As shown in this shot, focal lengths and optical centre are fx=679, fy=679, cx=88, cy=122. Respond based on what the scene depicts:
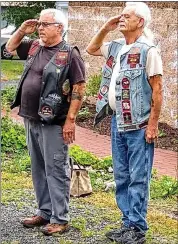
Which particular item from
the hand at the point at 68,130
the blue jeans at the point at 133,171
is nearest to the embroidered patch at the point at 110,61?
the blue jeans at the point at 133,171

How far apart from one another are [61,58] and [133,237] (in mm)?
1468

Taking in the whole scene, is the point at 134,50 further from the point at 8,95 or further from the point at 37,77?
the point at 8,95

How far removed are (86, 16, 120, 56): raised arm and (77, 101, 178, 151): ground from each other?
3944 millimetres

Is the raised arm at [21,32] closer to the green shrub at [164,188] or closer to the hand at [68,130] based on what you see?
the hand at [68,130]

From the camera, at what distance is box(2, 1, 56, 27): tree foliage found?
15215 mm

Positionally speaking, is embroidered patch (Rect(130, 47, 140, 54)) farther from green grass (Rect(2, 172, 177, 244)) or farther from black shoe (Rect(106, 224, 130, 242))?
green grass (Rect(2, 172, 177, 244))

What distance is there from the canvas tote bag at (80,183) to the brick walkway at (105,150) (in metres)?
1.77

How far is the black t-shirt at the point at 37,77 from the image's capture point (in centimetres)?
521

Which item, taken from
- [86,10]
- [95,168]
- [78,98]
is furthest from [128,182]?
[86,10]

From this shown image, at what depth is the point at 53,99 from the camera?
17.1ft

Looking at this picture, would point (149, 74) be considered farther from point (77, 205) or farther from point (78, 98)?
point (77, 205)

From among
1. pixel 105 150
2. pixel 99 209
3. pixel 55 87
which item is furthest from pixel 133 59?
pixel 105 150

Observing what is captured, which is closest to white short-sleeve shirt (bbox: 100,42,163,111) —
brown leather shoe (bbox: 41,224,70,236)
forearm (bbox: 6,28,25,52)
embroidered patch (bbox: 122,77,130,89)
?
embroidered patch (bbox: 122,77,130,89)

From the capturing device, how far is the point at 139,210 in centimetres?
513
